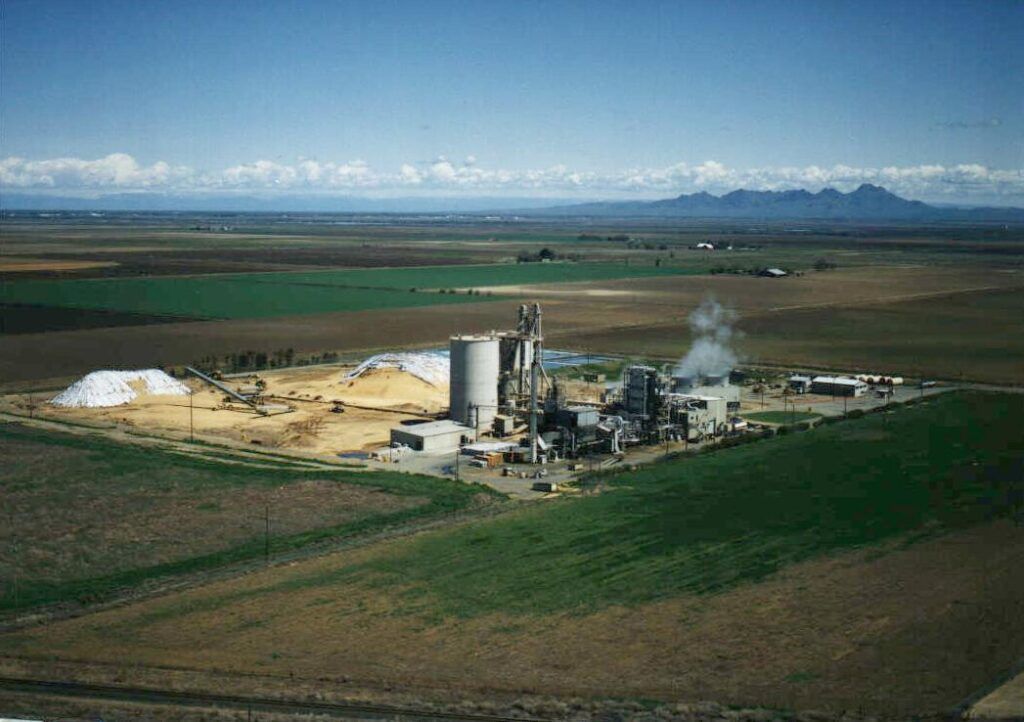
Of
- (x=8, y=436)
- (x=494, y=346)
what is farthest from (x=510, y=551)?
(x=8, y=436)

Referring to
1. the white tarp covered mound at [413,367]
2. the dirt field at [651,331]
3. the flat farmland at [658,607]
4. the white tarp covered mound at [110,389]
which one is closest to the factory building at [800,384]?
the dirt field at [651,331]

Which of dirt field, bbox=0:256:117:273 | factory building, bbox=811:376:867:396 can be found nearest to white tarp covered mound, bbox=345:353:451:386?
factory building, bbox=811:376:867:396

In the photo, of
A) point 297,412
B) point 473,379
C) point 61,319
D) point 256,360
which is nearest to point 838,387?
point 473,379

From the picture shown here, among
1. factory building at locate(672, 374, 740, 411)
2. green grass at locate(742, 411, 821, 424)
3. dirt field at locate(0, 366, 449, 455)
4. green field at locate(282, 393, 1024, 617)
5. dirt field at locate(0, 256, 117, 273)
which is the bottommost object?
dirt field at locate(0, 366, 449, 455)

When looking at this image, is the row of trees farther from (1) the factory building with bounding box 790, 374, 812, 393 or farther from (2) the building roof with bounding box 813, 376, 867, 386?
(2) the building roof with bounding box 813, 376, 867, 386

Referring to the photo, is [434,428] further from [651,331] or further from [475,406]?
[651,331]

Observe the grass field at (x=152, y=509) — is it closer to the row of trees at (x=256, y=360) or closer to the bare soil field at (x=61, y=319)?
the row of trees at (x=256, y=360)
